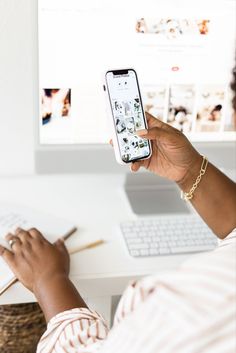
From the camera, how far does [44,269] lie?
699 millimetres

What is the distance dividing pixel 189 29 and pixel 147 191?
14.1 inches

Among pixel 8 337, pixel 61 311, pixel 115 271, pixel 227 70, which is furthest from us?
pixel 8 337

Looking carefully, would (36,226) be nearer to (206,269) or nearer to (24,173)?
(24,173)

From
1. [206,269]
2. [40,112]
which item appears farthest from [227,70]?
[206,269]

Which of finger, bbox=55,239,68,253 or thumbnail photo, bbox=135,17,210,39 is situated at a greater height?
thumbnail photo, bbox=135,17,210,39

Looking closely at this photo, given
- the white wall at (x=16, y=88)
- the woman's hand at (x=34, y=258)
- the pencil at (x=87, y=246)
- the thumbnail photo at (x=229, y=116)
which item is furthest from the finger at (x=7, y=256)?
the thumbnail photo at (x=229, y=116)

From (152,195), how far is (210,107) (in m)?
0.23

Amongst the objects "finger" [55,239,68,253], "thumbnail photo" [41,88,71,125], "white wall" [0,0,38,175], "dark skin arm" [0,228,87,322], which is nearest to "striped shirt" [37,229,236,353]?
"dark skin arm" [0,228,87,322]

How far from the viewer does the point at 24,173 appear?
1065 millimetres

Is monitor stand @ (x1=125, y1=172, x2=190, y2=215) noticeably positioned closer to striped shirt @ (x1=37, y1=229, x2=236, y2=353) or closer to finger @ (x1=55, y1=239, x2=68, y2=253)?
finger @ (x1=55, y1=239, x2=68, y2=253)

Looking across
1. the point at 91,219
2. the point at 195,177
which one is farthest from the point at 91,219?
the point at 195,177

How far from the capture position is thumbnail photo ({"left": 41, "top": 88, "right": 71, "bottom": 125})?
0.80 metres

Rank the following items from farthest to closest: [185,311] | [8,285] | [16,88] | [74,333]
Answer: [16,88], [8,285], [74,333], [185,311]

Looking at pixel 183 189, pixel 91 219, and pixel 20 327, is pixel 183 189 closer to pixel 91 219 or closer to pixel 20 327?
pixel 91 219
